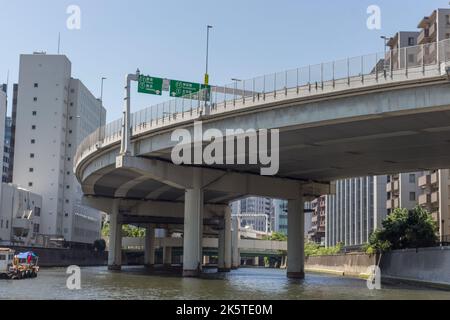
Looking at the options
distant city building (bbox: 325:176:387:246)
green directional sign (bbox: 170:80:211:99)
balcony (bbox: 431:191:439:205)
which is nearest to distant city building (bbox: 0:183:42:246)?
green directional sign (bbox: 170:80:211:99)

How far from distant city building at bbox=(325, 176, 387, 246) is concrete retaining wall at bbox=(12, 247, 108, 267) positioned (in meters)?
57.3

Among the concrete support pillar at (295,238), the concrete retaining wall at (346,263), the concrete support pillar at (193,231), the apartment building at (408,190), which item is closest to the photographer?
the concrete support pillar at (193,231)

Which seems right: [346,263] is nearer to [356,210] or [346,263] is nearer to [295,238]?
[295,238]

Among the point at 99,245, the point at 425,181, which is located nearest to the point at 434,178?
the point at 425,181

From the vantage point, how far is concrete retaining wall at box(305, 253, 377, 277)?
91.6 metres

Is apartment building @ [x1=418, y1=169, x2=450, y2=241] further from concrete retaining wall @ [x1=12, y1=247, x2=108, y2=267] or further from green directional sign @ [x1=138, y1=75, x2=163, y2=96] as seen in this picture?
concrete retaining wall @ [x1=12, y1=247, x2=108, y2=267]

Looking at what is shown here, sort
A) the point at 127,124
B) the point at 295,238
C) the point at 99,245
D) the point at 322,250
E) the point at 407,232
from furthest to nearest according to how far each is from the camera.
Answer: the point at 99,245 < the point at 322,250 < the point at 295,238 < the point at 407,232 < the point at 127,124

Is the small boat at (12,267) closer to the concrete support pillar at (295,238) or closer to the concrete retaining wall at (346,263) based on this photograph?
the concrete support pillar at (295,238)

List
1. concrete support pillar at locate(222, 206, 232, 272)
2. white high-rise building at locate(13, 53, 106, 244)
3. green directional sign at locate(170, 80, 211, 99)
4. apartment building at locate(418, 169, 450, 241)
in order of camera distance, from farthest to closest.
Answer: white high-rise building at locate(13, 53, 106, 244)
concrete support pillar at locate(222, 206, 232, 272)
apartment building at locate(418, 169, 450, 241)
green directional sign at locate(170, 80, 211, 99)

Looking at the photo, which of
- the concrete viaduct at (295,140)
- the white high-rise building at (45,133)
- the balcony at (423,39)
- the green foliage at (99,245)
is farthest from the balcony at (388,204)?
the white high-rise building at (45,133)

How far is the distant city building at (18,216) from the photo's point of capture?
385 feet

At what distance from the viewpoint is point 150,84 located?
59.1 metres

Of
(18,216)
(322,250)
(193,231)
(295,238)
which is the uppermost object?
(18,216)

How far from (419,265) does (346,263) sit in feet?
130
